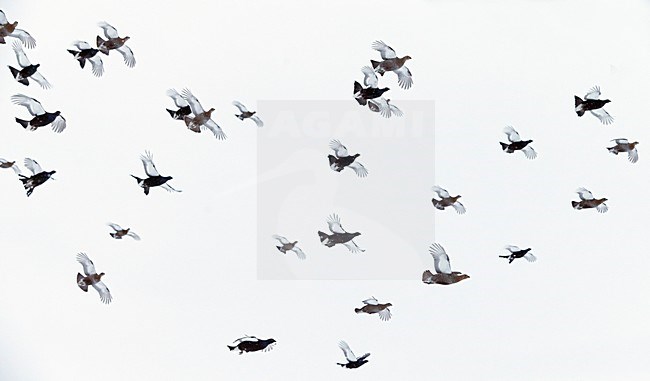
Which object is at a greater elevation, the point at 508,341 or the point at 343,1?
the point at 343,1

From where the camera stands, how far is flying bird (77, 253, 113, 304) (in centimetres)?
172

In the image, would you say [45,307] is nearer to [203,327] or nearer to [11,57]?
[203,327]

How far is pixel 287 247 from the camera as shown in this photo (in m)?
1.78

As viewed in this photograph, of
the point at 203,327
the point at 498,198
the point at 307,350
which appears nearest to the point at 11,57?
the point at 203,327

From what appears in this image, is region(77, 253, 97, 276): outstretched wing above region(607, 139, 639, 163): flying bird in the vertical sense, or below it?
below

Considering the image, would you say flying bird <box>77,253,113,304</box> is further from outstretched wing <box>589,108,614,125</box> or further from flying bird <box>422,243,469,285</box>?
outstretched wing <box>589,108,614,125</box>

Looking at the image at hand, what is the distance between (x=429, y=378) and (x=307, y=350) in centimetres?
30

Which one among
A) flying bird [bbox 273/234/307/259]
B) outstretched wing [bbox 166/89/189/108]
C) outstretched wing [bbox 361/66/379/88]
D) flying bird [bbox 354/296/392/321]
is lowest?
flying bird [bbox 354/296/392/321]

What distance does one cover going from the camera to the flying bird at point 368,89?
172 centimetres

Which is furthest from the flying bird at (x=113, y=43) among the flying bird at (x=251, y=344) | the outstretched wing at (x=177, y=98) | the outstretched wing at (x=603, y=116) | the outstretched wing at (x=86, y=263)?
the outstretched wing at (x=603, y=116)

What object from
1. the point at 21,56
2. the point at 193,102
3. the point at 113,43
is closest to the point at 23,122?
the point at 21,56

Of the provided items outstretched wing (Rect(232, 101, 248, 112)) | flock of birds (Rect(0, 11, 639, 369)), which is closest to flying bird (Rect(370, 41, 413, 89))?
flock of birds (Rect(0, 11, 639, 369))

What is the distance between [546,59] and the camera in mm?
1794

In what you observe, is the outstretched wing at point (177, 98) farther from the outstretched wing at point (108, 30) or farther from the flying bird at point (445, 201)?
the flying bird at point (445, 201)
